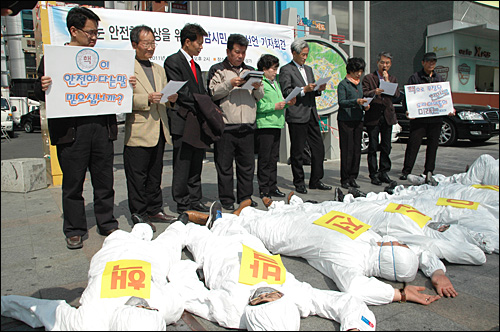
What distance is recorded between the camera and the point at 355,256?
2691mm

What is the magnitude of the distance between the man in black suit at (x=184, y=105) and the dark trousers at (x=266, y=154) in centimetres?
98

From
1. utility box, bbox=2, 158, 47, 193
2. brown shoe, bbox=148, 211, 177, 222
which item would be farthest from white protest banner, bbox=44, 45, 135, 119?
utility box, bbox=2, 158, 47, 193

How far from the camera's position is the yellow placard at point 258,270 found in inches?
90.8

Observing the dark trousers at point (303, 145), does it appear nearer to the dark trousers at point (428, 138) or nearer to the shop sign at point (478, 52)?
the dark trousers at point (428, 138)

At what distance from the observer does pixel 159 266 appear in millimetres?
2559

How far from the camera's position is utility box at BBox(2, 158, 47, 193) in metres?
5.77

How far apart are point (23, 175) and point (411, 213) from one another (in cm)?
525

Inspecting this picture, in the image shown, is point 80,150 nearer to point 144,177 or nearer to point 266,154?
point 144,177

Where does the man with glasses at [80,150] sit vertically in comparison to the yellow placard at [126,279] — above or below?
above

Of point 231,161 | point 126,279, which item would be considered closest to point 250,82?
point 231,161

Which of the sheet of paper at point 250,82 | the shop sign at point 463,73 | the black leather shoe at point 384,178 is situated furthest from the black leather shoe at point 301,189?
the shop sign at point 463,73

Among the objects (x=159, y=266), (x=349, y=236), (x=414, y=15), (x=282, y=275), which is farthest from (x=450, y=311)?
(x=414, y=15)

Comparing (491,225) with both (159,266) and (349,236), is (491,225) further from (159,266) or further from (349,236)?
(159,266)

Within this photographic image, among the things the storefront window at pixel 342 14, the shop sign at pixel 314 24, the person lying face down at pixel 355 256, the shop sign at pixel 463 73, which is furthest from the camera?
the shop sign at pixel 463 73
